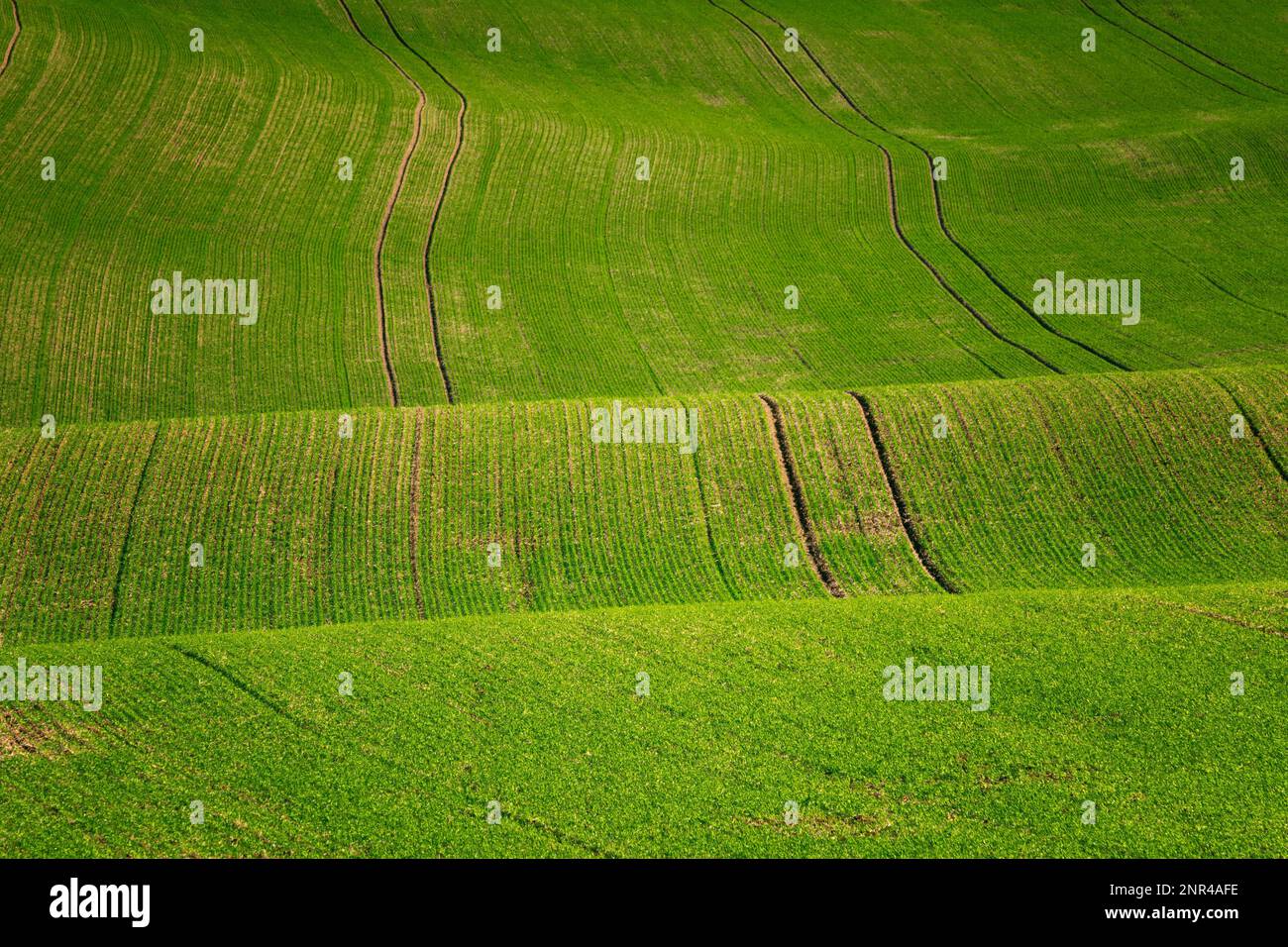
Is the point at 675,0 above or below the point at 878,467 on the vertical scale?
above

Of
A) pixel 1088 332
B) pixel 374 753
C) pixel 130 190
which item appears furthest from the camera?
pixel 130 190

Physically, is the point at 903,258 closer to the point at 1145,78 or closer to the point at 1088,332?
the point at 1088,332

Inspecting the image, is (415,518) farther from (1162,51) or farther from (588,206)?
(1162,51)

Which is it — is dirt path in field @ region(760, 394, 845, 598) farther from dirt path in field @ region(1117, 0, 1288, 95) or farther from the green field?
dirt path in field @ region(1117, 0, 1288, 95)

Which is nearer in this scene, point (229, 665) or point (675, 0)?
point (229, 665)

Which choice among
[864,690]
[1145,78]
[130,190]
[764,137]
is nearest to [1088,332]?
[764,137]

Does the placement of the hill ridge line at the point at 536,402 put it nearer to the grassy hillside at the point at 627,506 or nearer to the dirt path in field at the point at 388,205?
the grassy hillside at the point at 627,506
